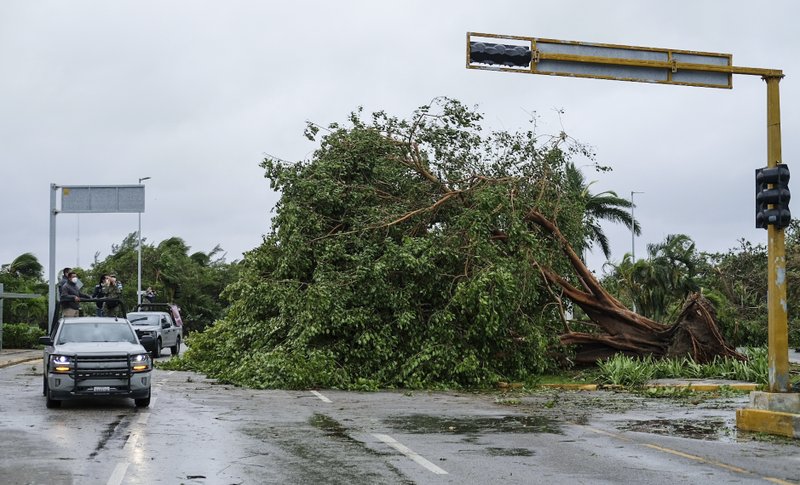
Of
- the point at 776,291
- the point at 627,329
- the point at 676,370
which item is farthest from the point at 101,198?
the point at 776,291

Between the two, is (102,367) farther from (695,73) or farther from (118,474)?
(695,73)

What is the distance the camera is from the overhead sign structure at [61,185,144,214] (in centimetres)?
3462

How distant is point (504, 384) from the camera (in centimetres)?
2192

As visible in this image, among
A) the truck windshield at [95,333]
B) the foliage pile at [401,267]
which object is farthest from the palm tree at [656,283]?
the truck windshield at [95,333]

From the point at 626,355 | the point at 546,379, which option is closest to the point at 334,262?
the point at 546,379

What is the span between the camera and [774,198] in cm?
1367

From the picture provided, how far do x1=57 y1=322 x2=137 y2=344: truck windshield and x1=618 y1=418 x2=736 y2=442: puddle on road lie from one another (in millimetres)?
9384

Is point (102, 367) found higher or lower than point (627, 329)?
lower

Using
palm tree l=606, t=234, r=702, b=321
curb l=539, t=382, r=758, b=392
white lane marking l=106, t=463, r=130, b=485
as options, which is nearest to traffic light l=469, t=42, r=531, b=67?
white lane marking l=106, t=463, r=130, b=485

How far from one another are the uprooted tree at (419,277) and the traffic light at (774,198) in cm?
788

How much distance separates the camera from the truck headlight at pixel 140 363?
627 inches

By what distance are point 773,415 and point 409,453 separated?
5589mm

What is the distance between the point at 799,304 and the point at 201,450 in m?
32.9

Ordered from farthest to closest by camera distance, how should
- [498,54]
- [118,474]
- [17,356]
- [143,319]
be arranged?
[143,319]
[17,356]
[498,54]
[118,474]
